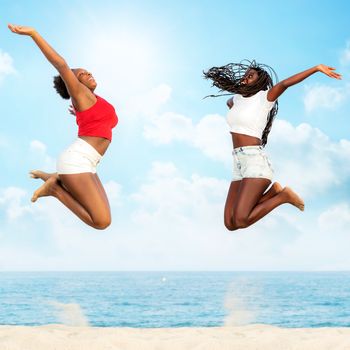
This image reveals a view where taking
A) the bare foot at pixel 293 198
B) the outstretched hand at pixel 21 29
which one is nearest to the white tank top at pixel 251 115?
the bare foot at pixel 293 198

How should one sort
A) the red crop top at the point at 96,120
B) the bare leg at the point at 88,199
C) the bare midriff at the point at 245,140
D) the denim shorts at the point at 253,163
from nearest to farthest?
the bare leg at the point at 88,199
the red crop top at the point at 96,120
the denim shorts at the point at 253,163
the bare midriff at the point at 245,140

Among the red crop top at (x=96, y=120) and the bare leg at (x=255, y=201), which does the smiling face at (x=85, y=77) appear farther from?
the bare leg at (x=255, y=201)

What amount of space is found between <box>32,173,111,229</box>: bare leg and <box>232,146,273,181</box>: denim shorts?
157cm

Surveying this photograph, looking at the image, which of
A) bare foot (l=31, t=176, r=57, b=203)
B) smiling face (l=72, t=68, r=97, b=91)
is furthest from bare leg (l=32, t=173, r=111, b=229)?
smiling face (l=72, t=68, r=97, b=91)

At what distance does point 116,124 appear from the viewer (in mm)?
6738

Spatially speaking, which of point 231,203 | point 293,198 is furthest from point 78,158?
point 293,198

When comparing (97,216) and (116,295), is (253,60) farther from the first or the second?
(116,295)

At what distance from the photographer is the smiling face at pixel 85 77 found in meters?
6.58

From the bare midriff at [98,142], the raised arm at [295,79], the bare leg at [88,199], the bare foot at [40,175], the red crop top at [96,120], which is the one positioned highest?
the raised arm at [295,79]

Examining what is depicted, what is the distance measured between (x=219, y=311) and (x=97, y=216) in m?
25.4

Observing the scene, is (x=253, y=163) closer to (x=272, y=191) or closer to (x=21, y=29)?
(x=272, y=191)

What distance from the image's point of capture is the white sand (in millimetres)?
7945

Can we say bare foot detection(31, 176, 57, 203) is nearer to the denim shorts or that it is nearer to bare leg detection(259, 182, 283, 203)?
the denim shorts

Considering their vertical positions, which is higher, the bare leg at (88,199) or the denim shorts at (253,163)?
the denim shorts at (253,163)
